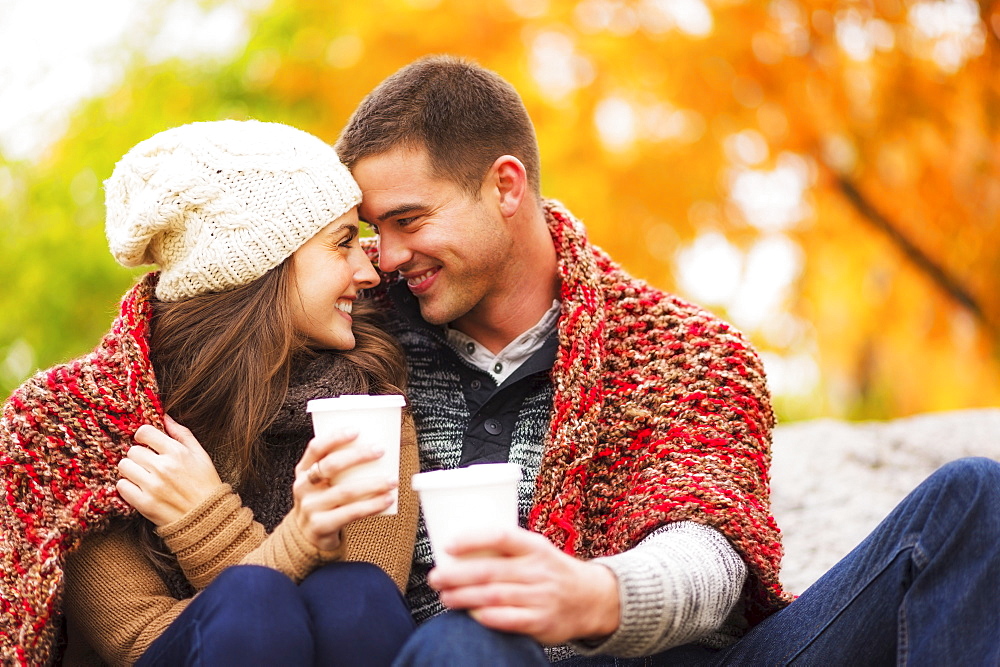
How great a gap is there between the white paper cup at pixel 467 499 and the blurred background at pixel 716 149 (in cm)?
359

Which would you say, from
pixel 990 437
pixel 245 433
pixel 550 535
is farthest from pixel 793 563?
pixel 245 433

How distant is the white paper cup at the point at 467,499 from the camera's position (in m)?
1.68

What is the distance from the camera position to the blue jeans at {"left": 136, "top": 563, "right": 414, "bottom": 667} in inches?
71.9

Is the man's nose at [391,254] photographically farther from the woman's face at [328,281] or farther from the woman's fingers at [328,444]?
the woman's fingers at [328,444]

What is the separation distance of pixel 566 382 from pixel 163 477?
91 centimetres

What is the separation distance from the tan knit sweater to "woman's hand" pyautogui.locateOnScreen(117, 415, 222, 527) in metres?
0.04

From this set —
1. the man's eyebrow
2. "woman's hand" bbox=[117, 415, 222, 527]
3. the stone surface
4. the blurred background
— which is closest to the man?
the man's eyebrow

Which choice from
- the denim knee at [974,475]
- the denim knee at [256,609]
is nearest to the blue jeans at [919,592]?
the denim knee at [974,475]

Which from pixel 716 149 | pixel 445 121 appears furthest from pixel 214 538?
pixel 716 149

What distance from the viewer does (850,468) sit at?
3889 mm

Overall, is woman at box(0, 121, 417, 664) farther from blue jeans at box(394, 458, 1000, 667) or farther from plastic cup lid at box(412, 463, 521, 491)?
blue jeans at box(394, 458, 1000, 667)

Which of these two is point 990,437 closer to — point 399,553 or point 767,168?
point 767,168

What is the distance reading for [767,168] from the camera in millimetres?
5137

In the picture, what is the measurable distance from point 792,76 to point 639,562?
350 cm
